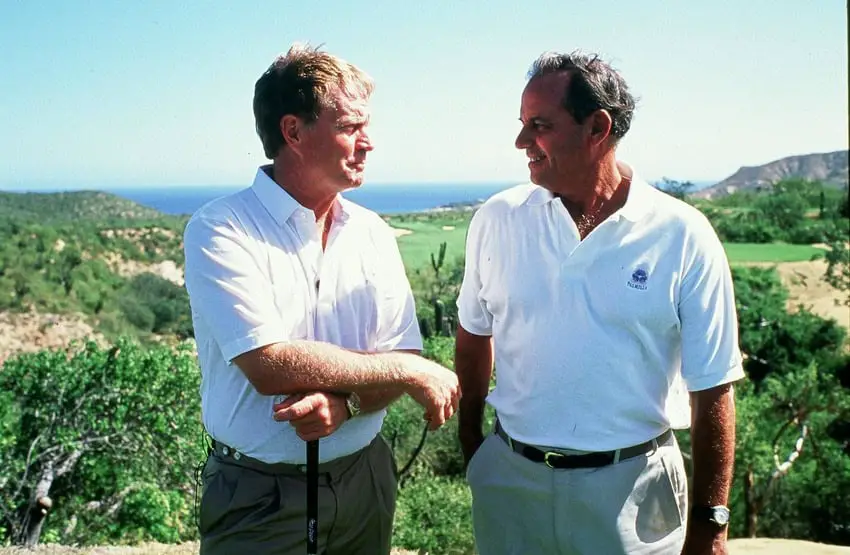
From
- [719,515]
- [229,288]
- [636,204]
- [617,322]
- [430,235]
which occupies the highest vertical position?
[636,204]

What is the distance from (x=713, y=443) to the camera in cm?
264

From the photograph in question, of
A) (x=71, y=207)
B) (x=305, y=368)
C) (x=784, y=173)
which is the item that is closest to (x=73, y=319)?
(x=71, y=207)

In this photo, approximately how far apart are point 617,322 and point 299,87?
130 cm

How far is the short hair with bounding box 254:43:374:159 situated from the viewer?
2.63 metres

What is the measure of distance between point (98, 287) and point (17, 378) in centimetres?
3275

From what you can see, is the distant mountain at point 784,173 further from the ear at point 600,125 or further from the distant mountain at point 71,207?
the ear at point 600,125

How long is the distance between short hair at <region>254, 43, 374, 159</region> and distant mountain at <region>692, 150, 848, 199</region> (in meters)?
78.9

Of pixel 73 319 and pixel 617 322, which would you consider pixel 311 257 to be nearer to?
pixel 617 322

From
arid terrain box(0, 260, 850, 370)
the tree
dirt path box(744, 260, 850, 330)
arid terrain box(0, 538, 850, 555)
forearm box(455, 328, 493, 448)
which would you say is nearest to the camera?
forearm box(455, 328, 493, 448)

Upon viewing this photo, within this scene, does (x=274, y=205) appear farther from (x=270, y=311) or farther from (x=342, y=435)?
(x=342, y=435)

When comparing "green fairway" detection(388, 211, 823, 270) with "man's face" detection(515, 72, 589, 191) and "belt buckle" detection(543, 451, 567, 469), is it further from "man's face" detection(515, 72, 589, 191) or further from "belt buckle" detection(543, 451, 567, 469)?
"belt buckle" detection(543, 451, 567, 469)

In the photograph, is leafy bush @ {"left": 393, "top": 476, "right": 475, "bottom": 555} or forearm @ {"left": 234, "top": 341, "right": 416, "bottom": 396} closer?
forearm @ {"left": 234, "top": 341, "right": 416, "bottom": 396}

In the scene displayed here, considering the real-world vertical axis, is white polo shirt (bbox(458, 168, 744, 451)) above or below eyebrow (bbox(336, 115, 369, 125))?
below

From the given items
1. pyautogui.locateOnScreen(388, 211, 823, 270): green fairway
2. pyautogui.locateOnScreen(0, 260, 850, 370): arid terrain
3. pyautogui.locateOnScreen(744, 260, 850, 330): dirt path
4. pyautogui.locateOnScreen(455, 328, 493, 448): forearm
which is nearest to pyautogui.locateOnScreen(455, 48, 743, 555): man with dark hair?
pyautogui.locateOnScreen(455, 328, 493, 448): forearm
